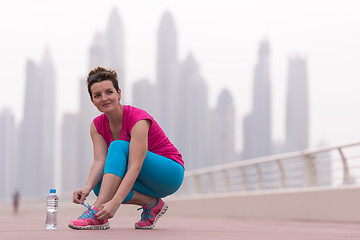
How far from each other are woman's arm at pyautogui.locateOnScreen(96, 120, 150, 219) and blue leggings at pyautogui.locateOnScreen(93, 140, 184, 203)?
6 centimetres

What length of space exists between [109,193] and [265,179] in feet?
23.1

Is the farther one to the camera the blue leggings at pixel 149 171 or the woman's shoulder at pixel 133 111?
the woman's shoulder at pixel 133 111

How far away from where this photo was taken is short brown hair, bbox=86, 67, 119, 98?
4352mm

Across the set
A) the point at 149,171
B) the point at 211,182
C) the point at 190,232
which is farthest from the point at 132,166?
the point at 211,182

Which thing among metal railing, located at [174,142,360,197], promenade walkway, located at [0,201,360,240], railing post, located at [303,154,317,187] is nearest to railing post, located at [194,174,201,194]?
metal railing, located at [174,142,360,197]

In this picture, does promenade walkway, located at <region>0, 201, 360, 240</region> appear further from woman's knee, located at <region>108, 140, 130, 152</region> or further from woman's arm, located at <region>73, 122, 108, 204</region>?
woman's knee, located at <region>108, 140, 130, 152</region>

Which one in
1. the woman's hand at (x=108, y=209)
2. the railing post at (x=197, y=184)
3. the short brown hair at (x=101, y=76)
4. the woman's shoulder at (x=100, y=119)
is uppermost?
the short brown hair at (x=101, y=76)

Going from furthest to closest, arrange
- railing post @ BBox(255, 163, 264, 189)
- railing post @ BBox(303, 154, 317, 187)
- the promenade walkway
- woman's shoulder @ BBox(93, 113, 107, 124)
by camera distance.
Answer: railing post @ BBox(255, 163, 264, 189) → railing post @ BBox(303, 154, 317, 187) → woman's shoulder @ BBox(93, 113, 107, 124) → the promenade walkway

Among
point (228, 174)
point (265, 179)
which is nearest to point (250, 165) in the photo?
point (265, 179)

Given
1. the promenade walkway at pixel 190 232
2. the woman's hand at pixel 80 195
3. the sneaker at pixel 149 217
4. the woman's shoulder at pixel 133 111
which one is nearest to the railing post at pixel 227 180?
the promenade walkway at pixel 190 232

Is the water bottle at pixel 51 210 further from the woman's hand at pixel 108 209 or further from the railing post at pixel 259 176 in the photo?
the railing post at pixel 259 176

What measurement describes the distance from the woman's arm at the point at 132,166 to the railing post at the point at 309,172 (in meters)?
5.20

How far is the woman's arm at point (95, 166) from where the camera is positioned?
14.2 ft

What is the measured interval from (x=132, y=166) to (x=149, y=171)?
0.25 metres
